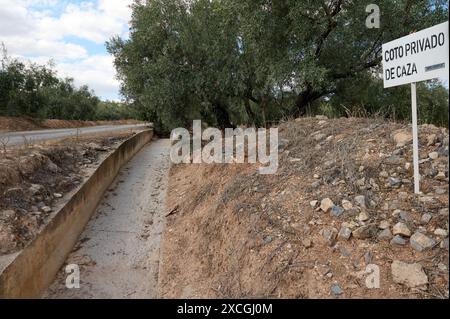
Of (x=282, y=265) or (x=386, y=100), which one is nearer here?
(x=282, y=265)

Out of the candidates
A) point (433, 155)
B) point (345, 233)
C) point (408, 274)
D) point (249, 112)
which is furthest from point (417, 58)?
point (249, 112)

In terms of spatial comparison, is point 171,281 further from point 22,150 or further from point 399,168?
point 22,150

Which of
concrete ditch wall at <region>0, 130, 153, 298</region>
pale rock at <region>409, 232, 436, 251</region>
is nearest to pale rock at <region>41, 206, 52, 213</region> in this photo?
concrete ditch wall at <region>0, 130, 153, 298</region>

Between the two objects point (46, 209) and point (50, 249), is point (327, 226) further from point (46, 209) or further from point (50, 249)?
point (46, 209)

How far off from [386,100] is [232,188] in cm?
846

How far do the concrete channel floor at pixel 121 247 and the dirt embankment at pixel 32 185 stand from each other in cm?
87

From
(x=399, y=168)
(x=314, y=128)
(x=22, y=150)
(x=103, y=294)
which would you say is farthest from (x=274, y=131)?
(x=22, y=150)

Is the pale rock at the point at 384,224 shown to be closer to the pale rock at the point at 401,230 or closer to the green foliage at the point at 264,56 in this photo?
the pale rock at the point at 401,230

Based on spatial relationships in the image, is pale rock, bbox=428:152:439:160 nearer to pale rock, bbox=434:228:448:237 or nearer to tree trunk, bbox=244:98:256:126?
pale rock, bbox=434:228:448:237

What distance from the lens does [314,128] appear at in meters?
7.14

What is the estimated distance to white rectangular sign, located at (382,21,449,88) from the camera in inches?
135

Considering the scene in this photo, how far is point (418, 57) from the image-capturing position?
3.79 meters

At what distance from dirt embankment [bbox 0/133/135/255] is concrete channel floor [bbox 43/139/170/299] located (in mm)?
866

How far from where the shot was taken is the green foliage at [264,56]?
9508mm
